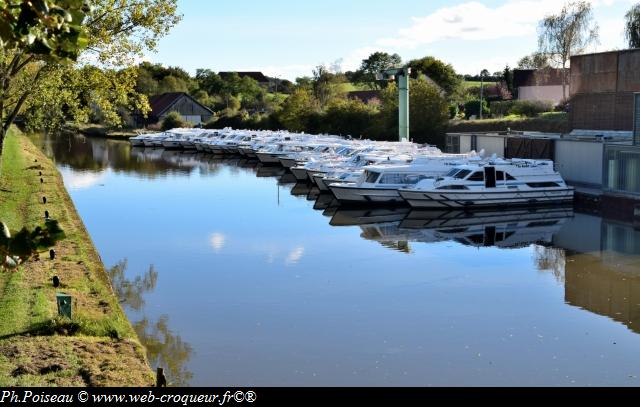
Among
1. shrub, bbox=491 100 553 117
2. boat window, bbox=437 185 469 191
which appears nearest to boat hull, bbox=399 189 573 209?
boat window, bbox=437 185 469 191

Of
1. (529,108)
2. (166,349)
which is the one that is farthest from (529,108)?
(166,349)

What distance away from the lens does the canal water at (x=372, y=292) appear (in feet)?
50.4

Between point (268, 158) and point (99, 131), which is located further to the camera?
point (99, 131)

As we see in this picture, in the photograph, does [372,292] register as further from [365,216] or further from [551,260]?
[365,216]

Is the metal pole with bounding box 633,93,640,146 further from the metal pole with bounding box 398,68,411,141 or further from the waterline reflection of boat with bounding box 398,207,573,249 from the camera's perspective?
the metal pole with bounding box 398,68,411,141

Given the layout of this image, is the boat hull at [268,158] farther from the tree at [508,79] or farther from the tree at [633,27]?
the tree at [508,79]

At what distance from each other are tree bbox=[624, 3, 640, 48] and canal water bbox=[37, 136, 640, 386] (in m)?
39.2

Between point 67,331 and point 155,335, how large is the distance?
2.89m

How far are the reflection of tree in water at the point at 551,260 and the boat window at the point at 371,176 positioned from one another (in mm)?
12039

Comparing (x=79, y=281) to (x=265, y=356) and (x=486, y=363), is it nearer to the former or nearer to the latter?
(x=265, y=356)

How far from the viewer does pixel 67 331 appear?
1488 centimetres
